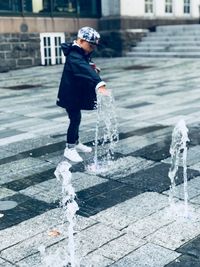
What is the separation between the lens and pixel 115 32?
20.7 metres

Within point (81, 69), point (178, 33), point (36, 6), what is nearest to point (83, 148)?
point (81, 69)

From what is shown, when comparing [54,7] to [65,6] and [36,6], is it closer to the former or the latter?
[65,6]

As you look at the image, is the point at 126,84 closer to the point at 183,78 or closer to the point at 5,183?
the point at 183,78

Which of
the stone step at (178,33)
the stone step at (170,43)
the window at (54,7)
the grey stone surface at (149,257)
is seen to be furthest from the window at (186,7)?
the grey stone surface at (149,257)

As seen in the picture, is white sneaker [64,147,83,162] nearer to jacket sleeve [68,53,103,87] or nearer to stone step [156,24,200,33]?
jacket sleeve [68,53,103,87]

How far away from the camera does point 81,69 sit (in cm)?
539

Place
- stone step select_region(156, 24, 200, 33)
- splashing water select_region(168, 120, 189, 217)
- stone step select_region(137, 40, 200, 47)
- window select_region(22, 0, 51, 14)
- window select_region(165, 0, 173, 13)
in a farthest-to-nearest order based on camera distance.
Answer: window select_region(165, 0, 173, 13), stone step select_region(156, 24, 200, 33), stone step select_region(137, 40, 200, 47), window select_region(22, 0, 51, 14), splashing water select_region(168, 120, 189, 217)

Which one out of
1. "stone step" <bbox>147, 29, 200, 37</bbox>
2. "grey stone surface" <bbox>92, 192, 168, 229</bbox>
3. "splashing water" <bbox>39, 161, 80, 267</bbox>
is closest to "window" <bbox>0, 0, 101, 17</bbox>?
"stone step" <bbox>147, 29, 200, 37</bbox>

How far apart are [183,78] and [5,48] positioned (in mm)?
7945

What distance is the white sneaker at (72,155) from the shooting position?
5773 mm

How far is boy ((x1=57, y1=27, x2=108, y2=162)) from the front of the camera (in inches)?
212

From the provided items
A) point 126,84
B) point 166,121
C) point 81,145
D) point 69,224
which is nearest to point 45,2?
point 126,84

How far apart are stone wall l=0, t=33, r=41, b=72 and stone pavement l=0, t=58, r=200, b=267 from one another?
28.1ft

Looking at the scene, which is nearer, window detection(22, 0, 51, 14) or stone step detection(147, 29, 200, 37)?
window detection(22, 0, 51, 14)
